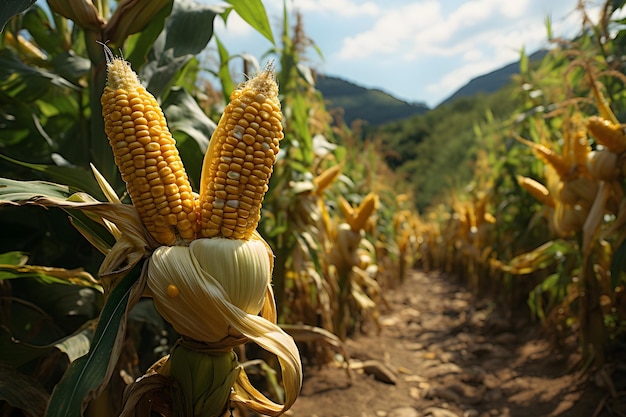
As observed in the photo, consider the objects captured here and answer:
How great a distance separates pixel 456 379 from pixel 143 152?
311cm

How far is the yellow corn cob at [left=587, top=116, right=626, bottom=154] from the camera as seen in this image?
2150mm

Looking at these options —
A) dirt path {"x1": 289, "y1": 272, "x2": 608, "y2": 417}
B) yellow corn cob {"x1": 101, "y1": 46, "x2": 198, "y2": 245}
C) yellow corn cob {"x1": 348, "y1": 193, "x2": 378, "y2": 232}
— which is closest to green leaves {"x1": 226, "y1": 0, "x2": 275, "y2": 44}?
yellow corn cob {"x1": 101, "y1": 46, "x2": 198, "y2": 245}

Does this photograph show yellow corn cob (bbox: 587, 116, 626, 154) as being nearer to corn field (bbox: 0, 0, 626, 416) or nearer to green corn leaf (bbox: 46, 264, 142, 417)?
corn field (bbox: 0, 0, 626, 416)

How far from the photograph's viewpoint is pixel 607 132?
2164 millimetres

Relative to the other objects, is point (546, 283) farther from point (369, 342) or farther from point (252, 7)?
point (252, 7)

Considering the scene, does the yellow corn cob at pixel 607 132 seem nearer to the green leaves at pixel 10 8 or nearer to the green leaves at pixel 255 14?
the green leaves at pixel 255 14

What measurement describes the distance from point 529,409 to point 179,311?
8.06 feet

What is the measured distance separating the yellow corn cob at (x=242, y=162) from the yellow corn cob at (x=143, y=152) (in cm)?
7

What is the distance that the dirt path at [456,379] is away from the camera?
2646 millimetres

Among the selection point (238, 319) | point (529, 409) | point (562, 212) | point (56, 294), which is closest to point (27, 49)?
point (56, 294)

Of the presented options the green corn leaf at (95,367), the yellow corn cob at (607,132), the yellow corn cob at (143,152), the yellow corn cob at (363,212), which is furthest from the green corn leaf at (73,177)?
the yellow corn cob at (363,212)

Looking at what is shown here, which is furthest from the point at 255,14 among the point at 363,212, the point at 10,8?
the point at 363,212

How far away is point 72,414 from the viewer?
2.73 feet

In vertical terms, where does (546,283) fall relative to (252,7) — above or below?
below
